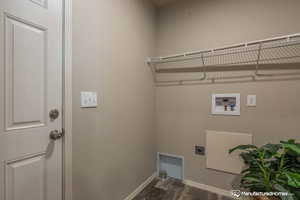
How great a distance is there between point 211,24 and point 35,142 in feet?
6.75

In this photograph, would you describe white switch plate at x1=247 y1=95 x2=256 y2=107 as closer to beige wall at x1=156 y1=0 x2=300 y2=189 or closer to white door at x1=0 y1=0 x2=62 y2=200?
beige wall at x1=156 y1=0 x2=300 y2=189

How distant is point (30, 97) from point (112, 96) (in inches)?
25.7

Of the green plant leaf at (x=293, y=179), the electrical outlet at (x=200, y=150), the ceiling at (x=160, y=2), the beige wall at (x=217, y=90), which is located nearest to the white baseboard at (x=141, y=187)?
the beige wall at (x=217, y=90)

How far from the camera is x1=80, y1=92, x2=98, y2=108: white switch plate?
1212 millimetres

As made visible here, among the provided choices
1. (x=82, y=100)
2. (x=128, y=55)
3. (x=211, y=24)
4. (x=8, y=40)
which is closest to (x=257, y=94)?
(x=211, y=24)

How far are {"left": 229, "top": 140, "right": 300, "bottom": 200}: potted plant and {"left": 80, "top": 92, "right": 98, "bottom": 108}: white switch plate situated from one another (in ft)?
4.43

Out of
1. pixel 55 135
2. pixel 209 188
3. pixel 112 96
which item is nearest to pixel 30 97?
pixel 55 135

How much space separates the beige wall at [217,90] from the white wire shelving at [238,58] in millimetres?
124

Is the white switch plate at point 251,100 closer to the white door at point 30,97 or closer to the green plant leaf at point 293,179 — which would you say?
the green plant leaf at point 293,179

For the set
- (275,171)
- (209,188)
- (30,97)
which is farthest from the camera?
(209,188)

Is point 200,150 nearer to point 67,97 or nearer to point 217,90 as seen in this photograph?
point 217,90

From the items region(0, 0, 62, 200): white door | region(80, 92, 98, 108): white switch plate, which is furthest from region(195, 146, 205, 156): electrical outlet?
region(0, 0, 62, 200): white door

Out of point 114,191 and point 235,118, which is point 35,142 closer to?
point 114,191

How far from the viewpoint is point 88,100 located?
4.09 feet
